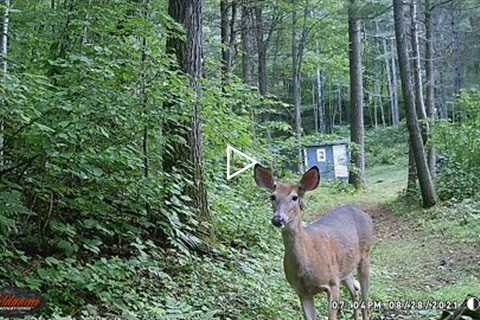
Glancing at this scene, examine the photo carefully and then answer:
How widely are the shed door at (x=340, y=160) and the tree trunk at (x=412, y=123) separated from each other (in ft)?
33.9

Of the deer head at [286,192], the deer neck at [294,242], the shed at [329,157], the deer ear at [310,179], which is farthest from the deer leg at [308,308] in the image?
the shed at [329,157]

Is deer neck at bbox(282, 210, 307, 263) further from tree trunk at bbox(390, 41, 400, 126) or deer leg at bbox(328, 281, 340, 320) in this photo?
tree trunk at bbox(390, 41, 400, 126)

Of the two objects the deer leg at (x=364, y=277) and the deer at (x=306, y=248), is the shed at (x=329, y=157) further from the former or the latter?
the deer at (x=306, y=248)

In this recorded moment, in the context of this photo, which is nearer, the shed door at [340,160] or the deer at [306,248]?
the deer at [306,248]

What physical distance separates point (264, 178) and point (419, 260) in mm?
4811

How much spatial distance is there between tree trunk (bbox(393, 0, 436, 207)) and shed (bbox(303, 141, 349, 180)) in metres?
10.8

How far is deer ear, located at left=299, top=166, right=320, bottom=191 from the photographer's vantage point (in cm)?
417

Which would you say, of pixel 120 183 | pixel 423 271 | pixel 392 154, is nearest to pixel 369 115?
pixel 392 154

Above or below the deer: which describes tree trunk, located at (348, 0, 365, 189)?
above

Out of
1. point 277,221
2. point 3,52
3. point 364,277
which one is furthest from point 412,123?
point 3,52

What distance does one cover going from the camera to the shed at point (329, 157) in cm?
2375

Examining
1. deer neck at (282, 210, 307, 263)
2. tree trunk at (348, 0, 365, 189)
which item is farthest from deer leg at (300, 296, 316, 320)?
tree trunk at (348, 0, 365, 189)

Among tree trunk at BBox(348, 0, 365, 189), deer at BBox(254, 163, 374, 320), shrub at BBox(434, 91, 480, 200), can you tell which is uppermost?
tree trunk at BBox(348, 0, 365, 189)

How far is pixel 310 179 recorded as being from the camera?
13.7 ft
